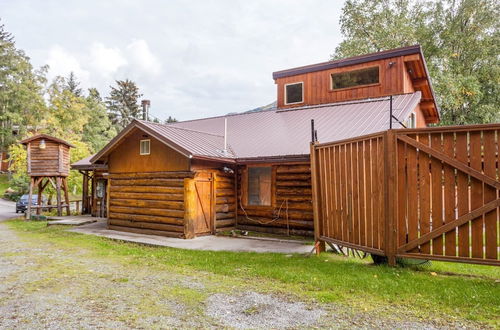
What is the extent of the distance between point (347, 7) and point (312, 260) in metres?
23.9

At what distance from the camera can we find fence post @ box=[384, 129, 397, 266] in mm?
5793

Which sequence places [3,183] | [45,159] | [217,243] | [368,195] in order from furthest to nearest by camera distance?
[3,183] < [45,159] < [217,243] < [368,195]

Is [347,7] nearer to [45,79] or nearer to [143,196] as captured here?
[143,196]

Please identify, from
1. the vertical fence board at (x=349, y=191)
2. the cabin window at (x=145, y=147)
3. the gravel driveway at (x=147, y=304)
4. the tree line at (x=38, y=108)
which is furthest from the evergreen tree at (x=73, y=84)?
the vertical fence board at (x=349, y=191)

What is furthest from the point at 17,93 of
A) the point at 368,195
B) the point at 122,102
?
the point at 368,195

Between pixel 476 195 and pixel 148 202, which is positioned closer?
pixel 476 195

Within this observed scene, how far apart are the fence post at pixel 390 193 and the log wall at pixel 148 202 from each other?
237 inches

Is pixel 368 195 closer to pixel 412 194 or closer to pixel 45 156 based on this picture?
pixel 412 194

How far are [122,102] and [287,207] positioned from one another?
42215 millimetres

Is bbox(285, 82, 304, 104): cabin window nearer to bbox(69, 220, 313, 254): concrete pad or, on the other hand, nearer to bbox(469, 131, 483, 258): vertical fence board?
bbox(69, 220, 313, 254): concrete pad

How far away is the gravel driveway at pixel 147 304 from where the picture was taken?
13.0ft

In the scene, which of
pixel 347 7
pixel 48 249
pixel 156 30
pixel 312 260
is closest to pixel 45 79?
pixel 156 30

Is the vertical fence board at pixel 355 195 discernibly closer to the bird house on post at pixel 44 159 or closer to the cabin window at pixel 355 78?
the cabin window at pixel 355 78

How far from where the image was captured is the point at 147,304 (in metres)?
4.64
